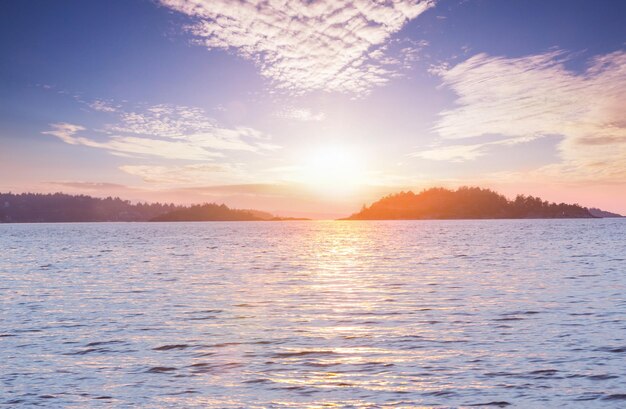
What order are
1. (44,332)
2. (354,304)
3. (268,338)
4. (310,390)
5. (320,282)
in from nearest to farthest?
(310,390) → (268,338) → (44,332) → (354,304) → (320,282)

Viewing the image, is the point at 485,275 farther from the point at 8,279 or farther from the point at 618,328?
the point at 8,279

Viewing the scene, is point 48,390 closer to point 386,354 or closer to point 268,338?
point 268,338

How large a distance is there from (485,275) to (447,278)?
16.0 feet

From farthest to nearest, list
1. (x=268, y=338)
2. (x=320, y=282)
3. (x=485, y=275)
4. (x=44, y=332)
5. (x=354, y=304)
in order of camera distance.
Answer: (x=485, y=275) < (x=320, y=282) < (x=354, y=304) < (x=44, y=332) < (x=268, y=338)

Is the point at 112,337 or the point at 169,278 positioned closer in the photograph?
the point at 112,337

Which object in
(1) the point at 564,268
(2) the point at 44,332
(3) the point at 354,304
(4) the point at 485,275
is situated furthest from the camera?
(1) the point at 564,268

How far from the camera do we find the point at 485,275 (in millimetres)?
51531

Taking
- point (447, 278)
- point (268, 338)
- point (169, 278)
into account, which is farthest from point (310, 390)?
point (169, 278)

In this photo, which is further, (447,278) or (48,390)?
(447,278)

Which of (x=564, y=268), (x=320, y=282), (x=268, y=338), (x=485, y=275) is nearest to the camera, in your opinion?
(x=268, y=338)

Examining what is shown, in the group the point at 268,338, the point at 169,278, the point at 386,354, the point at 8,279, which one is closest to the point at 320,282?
the point at 169,278

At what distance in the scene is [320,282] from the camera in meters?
48.3

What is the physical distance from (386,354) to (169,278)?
35.3 metres

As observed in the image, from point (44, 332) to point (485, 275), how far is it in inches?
1546
